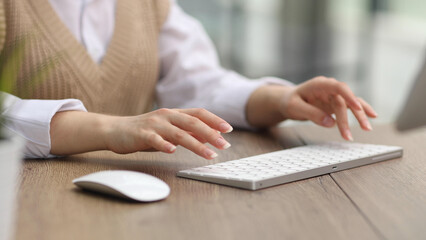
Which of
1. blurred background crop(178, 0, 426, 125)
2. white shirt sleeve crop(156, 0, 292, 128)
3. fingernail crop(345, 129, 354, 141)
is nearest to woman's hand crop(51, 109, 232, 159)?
fingernail crop(345, 129, 354, 141)

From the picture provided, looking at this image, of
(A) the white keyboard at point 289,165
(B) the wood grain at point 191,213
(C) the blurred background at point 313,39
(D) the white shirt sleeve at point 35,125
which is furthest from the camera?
(C) the blurred background at point 313,39

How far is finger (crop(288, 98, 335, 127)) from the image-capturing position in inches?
40.9

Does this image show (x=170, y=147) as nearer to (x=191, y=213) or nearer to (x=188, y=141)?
(x=188, y=141)

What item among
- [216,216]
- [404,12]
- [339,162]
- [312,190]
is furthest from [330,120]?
[404,12]

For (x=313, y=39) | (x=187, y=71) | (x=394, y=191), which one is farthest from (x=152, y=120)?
(x=313, y=39)

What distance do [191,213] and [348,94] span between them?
480 mm

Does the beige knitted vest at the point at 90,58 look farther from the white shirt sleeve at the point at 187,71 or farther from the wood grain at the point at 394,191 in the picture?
the wood grain at the point at 394,191

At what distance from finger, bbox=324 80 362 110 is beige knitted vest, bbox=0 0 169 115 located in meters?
0.45

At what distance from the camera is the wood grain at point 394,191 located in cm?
59

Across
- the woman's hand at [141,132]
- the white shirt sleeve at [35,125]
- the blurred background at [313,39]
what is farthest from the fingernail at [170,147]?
the blurred background at [313,39]

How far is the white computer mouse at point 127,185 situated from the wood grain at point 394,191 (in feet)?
0.75

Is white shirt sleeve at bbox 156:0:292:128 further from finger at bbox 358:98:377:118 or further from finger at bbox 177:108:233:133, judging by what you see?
finger at bbox 177:108:233:133

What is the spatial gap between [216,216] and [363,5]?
3.89m

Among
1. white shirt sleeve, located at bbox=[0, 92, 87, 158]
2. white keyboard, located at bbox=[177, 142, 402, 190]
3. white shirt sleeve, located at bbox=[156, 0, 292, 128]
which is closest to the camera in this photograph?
white keyboard, located at bbox=[177, 142, 402, 190]
